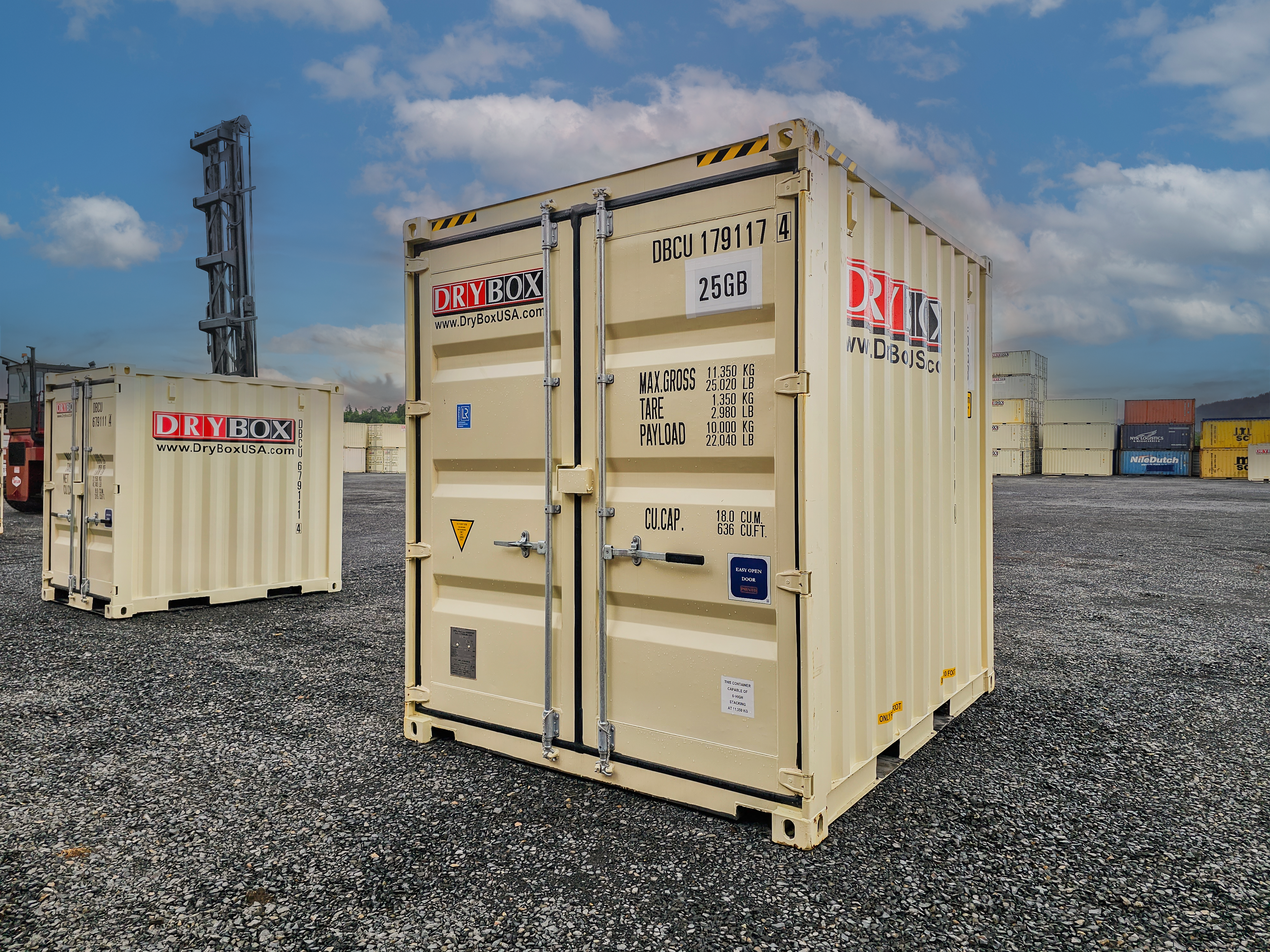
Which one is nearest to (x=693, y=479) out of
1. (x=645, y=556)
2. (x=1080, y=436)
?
(x=645, y=556)

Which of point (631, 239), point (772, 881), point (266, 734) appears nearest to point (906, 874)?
point (772, 881)

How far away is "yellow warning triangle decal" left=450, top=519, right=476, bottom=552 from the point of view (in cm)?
445

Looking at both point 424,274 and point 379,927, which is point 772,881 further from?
point 424,274

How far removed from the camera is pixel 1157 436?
50.8 meters

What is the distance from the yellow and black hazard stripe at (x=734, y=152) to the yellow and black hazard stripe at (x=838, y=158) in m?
0.28

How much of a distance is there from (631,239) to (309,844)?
3.10 metres

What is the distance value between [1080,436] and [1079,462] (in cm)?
183

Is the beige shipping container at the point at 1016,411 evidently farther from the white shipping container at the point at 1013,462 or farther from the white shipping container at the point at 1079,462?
the white shipping container at the point at 1079,462

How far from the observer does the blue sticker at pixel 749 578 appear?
11.4 ft

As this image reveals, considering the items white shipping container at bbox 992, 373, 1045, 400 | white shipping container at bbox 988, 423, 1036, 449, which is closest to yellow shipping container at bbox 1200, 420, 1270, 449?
white shipping container at bbox 988, 423, 1036, 449

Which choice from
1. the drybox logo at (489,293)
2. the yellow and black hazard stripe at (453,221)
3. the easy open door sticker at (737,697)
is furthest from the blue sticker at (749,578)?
the yellow and black hazard stripe at (453,221)

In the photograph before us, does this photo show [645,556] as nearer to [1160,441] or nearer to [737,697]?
[737,697]

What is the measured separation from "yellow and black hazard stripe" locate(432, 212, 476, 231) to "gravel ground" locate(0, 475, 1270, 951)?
3025 millimetres

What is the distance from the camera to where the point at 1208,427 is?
4650cm
